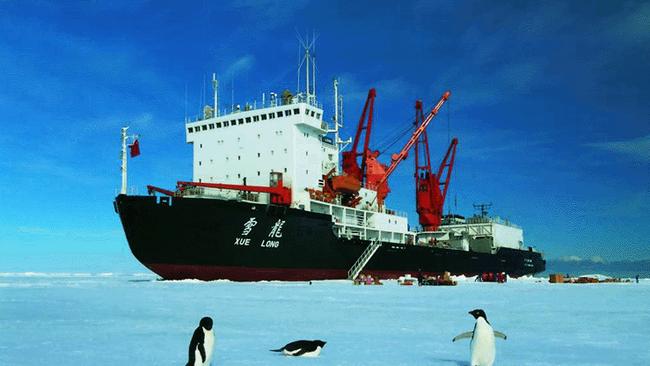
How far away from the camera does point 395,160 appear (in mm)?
51906

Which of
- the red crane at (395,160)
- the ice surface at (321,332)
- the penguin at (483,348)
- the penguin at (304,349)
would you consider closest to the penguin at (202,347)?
the ice surface at (321,332)

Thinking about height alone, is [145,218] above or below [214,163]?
below

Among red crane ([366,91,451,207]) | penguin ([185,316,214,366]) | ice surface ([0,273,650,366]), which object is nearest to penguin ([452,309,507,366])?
ice surface ([0,273,650,366])

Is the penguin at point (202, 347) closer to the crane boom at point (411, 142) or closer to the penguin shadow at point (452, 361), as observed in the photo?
the penguin shadow at point (452, 361)

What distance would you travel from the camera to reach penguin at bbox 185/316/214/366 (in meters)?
6.93

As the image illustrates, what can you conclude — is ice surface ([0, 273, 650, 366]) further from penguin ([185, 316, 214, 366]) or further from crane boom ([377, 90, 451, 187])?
crane boom ([377, 90, 451, 187])

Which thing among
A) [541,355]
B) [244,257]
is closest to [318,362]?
[541,355]

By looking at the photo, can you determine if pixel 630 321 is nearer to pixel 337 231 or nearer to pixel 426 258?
pixel 337 231

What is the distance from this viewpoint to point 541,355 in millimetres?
8414

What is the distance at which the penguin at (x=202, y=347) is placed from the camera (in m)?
6.93

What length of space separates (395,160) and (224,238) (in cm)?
2517

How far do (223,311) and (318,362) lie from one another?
7986 mm

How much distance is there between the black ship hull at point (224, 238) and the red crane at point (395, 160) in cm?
1359

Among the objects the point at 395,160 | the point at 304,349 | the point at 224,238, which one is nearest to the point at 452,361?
the point at 304,349
